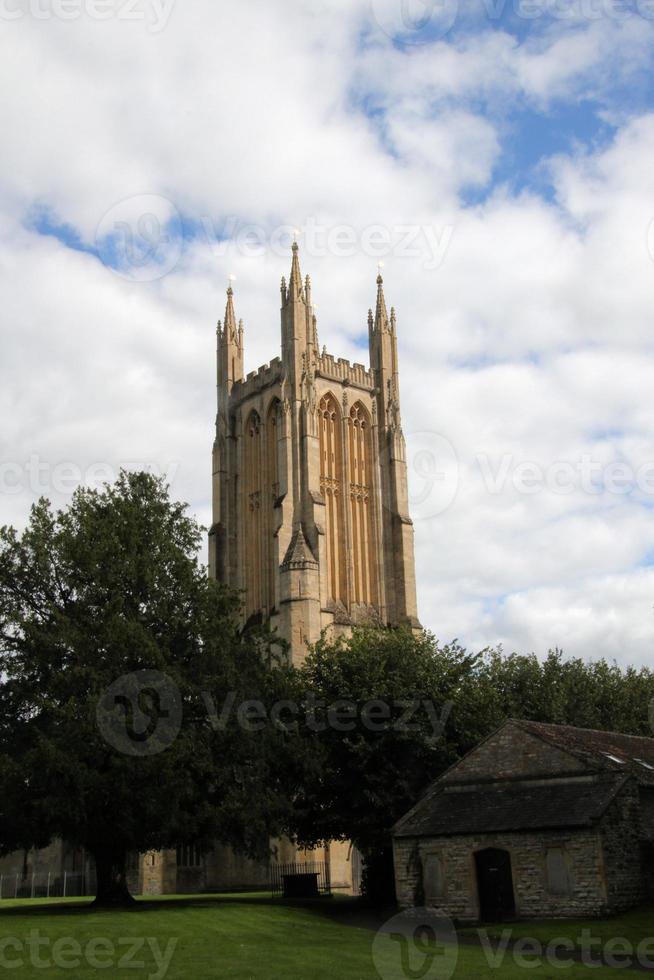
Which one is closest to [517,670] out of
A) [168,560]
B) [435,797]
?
[435,797]

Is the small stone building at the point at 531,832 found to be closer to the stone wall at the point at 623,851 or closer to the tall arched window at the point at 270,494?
the stone wall at the point at 623,851

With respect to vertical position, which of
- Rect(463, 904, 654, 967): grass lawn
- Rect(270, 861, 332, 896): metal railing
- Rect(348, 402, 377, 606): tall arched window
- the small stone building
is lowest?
Rect(463, 904, 654, 967): grass lawn

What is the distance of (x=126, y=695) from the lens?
3388 cm

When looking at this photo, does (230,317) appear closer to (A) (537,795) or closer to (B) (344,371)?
(B) (344,371)

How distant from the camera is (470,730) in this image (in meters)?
43.0

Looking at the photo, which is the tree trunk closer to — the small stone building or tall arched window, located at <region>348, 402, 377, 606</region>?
the small stone building

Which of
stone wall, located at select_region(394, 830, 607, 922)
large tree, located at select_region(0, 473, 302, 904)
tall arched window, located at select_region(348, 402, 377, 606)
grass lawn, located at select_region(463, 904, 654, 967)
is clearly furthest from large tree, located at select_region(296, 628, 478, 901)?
tall arched window, located at select_region(348, 402, 377, 606)

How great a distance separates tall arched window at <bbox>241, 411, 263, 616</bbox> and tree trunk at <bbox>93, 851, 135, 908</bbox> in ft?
136

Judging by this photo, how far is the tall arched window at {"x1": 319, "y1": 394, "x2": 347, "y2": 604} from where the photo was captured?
75.0 meters

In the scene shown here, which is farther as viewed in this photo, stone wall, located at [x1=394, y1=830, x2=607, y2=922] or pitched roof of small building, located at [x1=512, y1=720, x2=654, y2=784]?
pitched roof of small building, located at [x1=512, y1=720, x2=654, y2=784]

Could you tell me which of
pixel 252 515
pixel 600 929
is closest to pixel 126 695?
pixel 600 929

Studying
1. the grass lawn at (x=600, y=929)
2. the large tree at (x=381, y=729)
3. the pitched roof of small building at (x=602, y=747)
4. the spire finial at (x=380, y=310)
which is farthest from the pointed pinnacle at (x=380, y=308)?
the grass lawn at (x=600, y=929)

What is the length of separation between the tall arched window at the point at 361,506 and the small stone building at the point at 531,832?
39571 mm

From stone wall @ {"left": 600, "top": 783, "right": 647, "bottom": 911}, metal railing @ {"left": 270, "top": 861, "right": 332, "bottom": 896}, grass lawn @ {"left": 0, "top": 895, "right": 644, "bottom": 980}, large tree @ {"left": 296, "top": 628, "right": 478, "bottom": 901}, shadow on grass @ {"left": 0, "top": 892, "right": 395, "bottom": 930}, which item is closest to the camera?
grass lawn @ {"left": 0, "top": 895, "right": 644, "bottom": 980}
